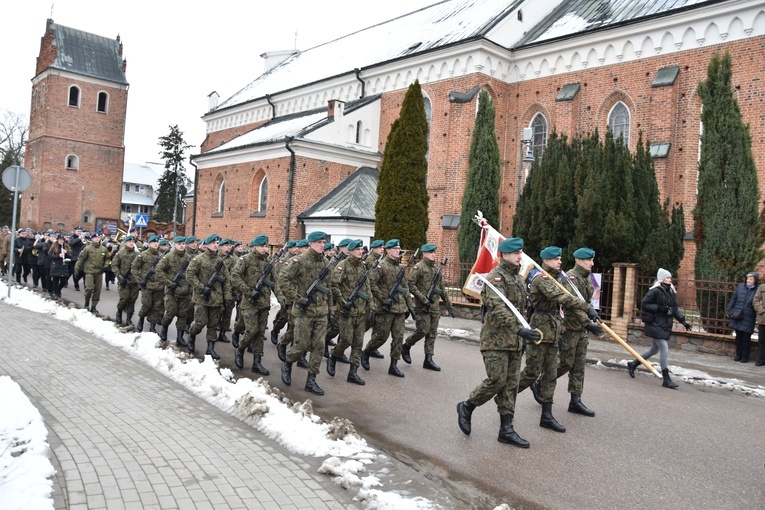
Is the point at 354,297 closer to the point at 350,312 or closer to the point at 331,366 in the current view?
the point at 350,312

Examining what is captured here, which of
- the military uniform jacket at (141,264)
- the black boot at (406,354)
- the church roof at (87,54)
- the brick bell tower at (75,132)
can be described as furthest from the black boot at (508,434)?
the church roof at (87,54)

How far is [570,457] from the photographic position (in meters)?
5.15

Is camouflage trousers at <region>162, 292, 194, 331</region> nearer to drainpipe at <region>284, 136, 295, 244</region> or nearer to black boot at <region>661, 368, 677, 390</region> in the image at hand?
black boot at <region>661, 368, 677, 390</region>

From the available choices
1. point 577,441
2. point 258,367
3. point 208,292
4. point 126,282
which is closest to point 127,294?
point 126,282

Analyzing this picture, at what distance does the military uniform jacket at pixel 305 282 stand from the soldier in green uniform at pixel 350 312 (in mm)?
357

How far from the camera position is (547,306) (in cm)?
607

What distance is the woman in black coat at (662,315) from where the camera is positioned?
8.34 meters

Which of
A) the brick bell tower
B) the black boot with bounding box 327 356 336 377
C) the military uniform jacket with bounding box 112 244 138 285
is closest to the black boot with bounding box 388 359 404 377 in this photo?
the black boot with bounding box 327 356 336 377

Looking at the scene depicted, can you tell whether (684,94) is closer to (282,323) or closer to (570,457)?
(282,323)

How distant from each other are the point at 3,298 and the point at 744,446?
14627mm

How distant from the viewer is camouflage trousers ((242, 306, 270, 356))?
8.09 meters

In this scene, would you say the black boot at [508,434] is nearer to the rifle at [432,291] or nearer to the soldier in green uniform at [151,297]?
the rifle at [432,291]

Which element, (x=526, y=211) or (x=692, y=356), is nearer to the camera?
(x=692, y=356)

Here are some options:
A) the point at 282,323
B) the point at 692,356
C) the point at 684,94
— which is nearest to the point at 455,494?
the point at 282,323
